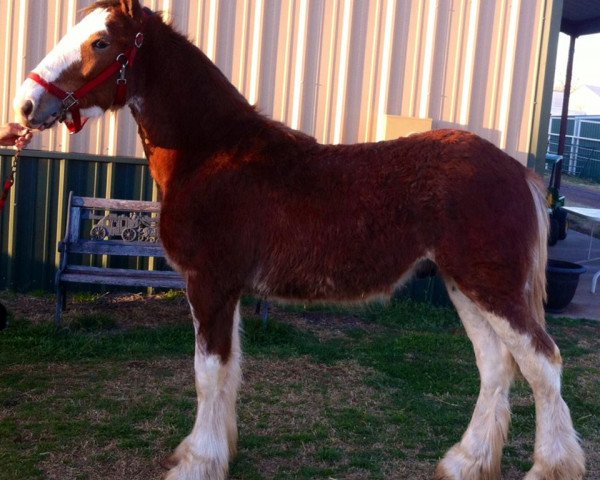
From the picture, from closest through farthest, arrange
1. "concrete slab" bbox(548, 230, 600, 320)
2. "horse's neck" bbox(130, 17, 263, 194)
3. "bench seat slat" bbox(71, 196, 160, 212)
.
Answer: "horse's neck" bbox(130, 17, 263, 194), "bench seat slat" bbox(71, 196, 160, 212), "concrete slab" bbox(548, 230, 600, 320)

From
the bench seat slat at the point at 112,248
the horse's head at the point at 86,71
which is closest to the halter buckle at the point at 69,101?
the horse's head at the point at 86,71

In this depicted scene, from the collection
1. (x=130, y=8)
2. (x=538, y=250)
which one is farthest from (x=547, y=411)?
(x=130, y=8)

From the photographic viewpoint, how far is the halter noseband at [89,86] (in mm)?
3570

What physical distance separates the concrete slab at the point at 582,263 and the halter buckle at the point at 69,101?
18.6 feet

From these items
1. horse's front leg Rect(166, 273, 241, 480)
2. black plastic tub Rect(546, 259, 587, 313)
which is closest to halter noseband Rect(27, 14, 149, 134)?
horse's front leg Rect(166, 273, 241, 480)

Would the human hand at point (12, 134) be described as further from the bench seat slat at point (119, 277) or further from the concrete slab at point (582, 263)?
the concrete slab at point (582, 263)

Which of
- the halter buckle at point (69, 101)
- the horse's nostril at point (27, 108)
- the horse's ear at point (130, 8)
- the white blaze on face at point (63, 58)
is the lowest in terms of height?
the horse's nostril at point (27, 108)

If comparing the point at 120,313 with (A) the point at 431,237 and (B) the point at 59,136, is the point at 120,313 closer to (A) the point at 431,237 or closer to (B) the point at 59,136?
(B) the point at 59,136

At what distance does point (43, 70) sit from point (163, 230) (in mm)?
958

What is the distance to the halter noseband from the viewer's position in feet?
11.7

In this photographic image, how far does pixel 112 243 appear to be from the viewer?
6449mm

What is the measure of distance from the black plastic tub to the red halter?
5.18 metres

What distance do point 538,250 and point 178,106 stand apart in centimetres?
196

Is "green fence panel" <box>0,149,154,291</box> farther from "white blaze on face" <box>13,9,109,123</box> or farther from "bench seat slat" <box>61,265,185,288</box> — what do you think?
"white blaze on face" <box>13,9,109,123</box>
